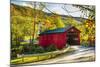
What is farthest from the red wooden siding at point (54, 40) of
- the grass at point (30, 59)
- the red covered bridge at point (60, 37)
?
the grass at point (30, 59)

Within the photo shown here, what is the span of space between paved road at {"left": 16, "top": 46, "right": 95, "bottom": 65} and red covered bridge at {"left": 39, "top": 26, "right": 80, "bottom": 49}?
10 centimetres

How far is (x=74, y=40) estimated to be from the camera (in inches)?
86.5

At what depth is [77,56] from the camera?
7.20 feet

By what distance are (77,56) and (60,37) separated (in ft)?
0.99

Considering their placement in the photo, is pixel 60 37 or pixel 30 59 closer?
pixel 30 59

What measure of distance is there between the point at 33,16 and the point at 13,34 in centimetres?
29

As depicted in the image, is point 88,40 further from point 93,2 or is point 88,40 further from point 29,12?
point 29,12

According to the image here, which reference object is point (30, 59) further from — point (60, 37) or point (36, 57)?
point (60, 37)

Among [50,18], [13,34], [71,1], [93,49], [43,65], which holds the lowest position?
[43,65]

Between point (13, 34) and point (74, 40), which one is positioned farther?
point (74, 40)

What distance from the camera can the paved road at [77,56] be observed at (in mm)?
2116

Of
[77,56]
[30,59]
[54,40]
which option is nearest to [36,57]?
[30,59]

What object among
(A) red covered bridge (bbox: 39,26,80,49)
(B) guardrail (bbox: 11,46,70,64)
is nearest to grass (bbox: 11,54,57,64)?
(B) guardrail (bbox: 11,46,70,64)
